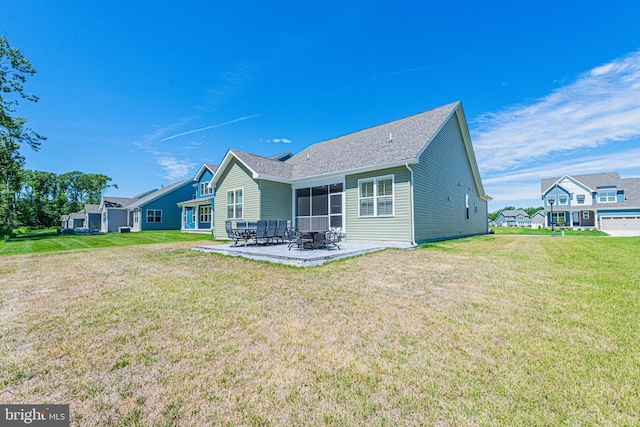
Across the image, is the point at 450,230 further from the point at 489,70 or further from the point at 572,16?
the point at 572,16

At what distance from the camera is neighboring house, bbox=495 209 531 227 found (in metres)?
65.2

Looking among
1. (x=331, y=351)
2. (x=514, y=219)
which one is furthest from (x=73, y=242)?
(x=514, y=219)

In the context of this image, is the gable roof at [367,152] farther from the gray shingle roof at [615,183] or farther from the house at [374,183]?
the gray shingle roof at [615,183]

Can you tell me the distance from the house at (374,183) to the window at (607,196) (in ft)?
96.4

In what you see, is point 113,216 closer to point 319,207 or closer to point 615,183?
point 319,207

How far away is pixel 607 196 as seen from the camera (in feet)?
105

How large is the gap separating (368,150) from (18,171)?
37.9 m

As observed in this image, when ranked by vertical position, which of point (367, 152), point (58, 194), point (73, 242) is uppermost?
point (58, 194)

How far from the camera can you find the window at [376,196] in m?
11.0

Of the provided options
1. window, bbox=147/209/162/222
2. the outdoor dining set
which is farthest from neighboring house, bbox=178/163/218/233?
the outdoor dining set

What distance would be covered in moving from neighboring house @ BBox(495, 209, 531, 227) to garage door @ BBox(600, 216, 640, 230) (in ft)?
122

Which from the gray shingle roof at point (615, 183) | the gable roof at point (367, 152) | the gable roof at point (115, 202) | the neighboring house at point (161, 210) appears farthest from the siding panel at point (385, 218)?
the gray shingle roof at point (615, 183)

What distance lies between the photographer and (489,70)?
48.0 ft

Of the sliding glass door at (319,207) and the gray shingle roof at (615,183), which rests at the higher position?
the gray shingle roof at (615,183)
